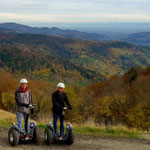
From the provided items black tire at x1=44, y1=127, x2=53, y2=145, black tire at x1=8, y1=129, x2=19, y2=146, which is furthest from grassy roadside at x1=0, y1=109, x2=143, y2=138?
black tire at x1=8, y1=129, x2=19, y2=146

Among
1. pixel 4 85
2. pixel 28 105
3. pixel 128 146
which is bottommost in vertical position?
pixel 4 85

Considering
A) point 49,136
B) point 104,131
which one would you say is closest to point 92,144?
point 49,136

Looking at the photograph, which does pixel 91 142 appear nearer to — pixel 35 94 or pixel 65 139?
pixel 65 139

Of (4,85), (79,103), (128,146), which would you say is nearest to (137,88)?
(79,103)

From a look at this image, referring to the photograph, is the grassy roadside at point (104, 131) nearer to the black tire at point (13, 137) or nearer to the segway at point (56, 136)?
the segway at point (56, 136)

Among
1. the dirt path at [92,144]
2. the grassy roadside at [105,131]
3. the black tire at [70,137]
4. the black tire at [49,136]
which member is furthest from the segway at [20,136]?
the grassy roadside at [105,131]

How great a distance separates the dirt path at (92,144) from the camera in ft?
33.1

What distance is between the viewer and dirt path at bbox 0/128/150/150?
10.1 meters

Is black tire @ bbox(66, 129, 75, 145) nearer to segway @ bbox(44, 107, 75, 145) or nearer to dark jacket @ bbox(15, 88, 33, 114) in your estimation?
segway @ bbox(44, 107, 75, 145)

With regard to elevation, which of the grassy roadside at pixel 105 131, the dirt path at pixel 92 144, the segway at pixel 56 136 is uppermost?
the segway at pixel 56 136

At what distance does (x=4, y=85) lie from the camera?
3051 inches

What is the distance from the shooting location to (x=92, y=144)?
11094 mm

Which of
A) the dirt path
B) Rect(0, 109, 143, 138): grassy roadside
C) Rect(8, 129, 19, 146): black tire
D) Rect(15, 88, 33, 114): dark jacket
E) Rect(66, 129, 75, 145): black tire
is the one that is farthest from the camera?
Rect(0, 109, 143, 138): grassy roadside

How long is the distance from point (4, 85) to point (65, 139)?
233 feet
